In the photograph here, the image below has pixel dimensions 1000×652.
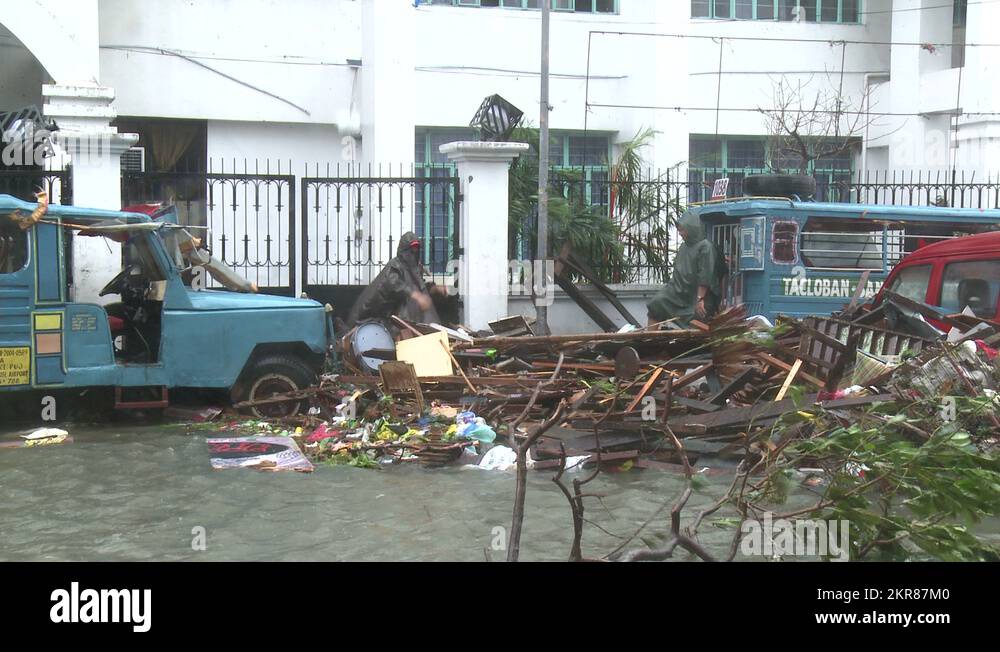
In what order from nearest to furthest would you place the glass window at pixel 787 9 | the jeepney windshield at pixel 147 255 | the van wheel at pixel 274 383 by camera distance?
the jeepney windshield at pixel 147 255 < the van wheel at pixel 274 383 < the glass window at pixel 787 9

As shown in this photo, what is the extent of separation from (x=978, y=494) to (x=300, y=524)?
4.15 m

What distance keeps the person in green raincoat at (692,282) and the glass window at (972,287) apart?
3.56m

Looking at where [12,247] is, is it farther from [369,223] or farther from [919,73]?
[919,73]

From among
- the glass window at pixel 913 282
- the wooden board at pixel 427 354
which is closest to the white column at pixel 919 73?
the glass window at pixel 913 282

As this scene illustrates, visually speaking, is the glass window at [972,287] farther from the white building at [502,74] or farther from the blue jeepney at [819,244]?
the white building at [502,74]

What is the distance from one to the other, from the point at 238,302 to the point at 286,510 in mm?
3371

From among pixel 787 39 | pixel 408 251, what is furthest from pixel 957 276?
pixel 787 39

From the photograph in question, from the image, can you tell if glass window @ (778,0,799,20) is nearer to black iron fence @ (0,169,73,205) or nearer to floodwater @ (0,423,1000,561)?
black iron fence @ (0,169,73,205)

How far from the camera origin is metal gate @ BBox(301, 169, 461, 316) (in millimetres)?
13438

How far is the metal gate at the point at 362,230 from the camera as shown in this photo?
529 inches

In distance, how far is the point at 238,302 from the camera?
10242 mm

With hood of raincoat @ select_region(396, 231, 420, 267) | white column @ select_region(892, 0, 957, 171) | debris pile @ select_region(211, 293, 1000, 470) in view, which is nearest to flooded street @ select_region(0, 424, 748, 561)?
debris pile @ select_region(211, 293, 1000, 470)
